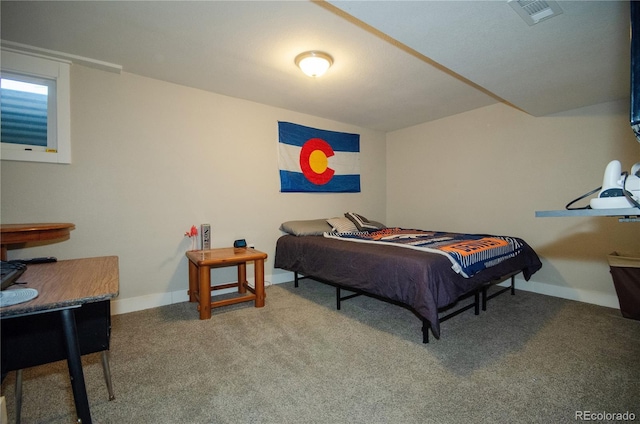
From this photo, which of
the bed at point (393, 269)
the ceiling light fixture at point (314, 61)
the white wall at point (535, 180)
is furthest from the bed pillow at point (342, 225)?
the ceiling light fixture at point (314, 61)

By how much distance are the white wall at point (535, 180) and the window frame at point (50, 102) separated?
419 cm

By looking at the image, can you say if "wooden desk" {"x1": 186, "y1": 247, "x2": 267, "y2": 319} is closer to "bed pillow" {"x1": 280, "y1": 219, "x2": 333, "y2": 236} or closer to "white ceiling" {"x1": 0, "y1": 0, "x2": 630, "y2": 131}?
"bed pillow" {"x1": 280, "y1": 219, "x2": 333, "y2": 236}

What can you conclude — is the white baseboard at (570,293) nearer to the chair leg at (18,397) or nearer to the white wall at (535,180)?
the white wall at (535,180)

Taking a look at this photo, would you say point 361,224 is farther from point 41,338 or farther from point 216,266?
point 41,338

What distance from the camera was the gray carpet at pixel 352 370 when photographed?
1.36m

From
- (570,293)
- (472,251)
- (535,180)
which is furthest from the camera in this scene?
(535,180)

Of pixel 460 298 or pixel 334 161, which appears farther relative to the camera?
pixel 334 161

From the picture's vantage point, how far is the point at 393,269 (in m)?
2.10

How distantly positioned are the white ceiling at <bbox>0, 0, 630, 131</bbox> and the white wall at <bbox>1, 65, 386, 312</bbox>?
0.99ft

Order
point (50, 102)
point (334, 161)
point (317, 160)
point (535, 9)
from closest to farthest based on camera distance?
1. point (535, 9)
2. point (50, 102)
3. point (317, 160)
4. point (334, 161)

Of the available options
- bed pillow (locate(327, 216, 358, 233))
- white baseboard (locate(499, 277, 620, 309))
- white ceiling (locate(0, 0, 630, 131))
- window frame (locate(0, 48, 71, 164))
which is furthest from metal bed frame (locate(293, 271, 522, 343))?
window frame (locate(0, 48, 71, 164))

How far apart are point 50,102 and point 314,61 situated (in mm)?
2312

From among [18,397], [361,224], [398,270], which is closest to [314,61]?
[398,270]

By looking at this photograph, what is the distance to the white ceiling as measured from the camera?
5.02 feet
